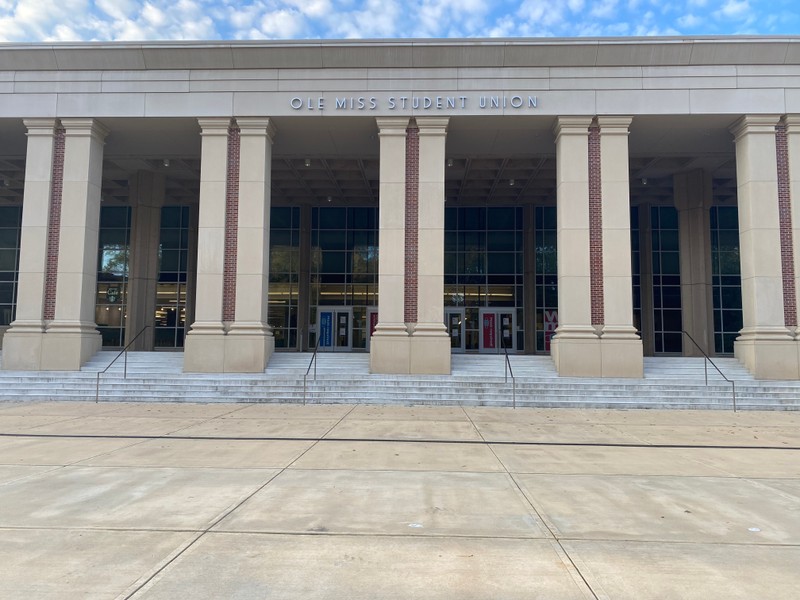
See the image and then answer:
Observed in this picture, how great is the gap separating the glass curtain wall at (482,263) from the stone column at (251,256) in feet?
43.9

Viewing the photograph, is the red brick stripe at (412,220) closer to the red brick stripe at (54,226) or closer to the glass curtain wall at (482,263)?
the red brick stripe at (54,226)

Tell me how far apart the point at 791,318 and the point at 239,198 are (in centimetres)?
1758

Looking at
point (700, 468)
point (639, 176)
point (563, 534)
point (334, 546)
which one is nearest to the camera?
point (334, 546)

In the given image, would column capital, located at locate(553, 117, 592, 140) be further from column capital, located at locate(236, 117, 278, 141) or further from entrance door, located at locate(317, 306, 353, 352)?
entrance door, located at locate(317, 306, 353, 352)

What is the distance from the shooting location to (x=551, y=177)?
82.7 feet

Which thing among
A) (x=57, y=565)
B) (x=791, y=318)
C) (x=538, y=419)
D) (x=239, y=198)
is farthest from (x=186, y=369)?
(x=791, y=318)

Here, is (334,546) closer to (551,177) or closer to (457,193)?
(551,177)

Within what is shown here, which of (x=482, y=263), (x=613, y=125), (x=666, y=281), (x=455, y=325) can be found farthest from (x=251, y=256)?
(x=666, y=281)

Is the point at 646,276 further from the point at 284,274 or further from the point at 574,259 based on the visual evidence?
the point at 284,274

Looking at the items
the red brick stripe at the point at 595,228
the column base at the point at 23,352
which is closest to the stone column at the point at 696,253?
the red brick stripe at the point at 595,228

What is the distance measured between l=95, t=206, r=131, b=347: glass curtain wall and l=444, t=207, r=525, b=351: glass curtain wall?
1668cm

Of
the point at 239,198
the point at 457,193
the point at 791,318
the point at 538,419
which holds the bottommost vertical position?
the point at 538,419

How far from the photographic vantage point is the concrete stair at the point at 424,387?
14773 mm

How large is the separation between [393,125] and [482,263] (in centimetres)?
1304
